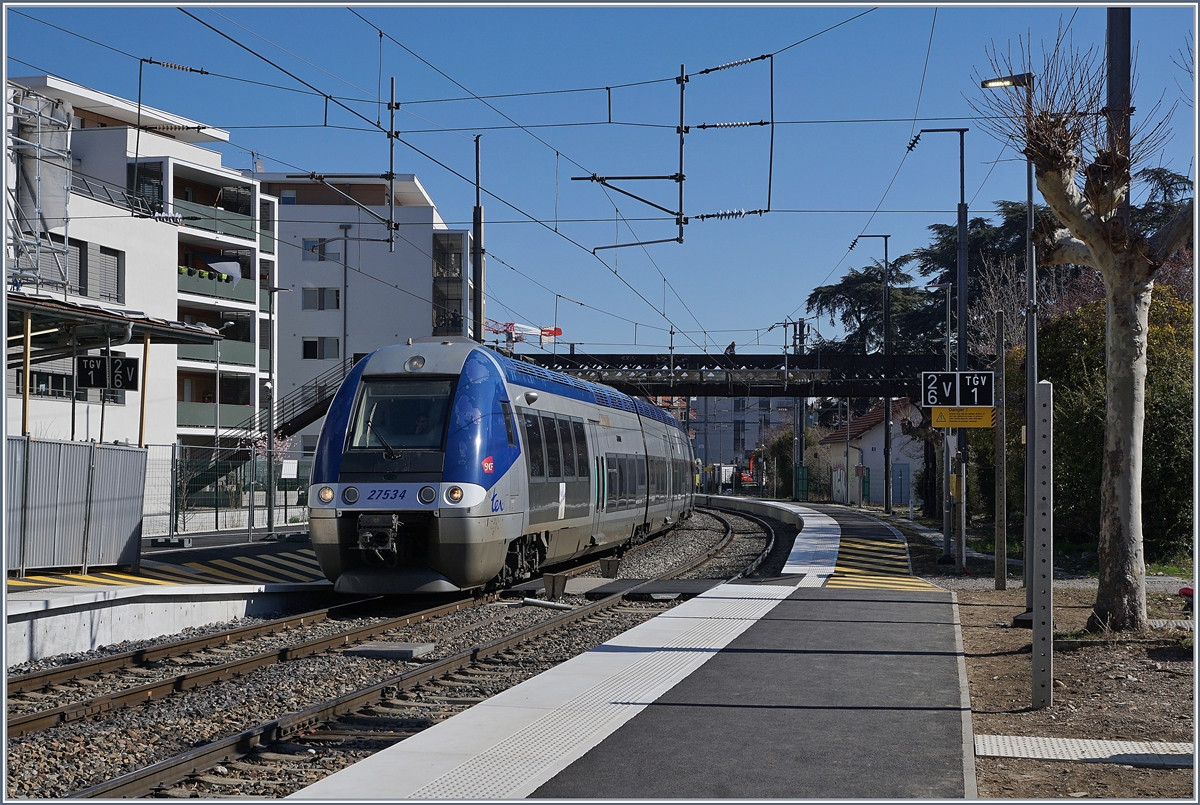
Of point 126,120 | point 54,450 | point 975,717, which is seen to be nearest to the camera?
point 975,717

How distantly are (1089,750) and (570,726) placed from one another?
11.6 ft

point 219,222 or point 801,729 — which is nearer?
point 801,729

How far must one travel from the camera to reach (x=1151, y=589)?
18.0 meters

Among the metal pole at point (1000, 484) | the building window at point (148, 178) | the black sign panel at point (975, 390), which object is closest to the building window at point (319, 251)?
the building window at point (148, 178)

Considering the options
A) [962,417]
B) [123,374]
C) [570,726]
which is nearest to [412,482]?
[570,726]

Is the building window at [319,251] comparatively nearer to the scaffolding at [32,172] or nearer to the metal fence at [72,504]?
the scaffolding at [32,172]

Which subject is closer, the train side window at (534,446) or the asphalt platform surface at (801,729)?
the asphalt platform surface at (801,729)

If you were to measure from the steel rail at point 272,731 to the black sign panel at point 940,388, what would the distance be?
30.1ft

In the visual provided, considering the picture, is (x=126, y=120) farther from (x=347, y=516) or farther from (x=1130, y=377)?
(x=1130, y=377)

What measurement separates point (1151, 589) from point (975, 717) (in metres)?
10.6

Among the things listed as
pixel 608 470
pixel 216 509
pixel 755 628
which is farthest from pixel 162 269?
pixel 755 628

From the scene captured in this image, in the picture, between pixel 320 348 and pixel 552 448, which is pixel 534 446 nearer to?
pixel 552 448

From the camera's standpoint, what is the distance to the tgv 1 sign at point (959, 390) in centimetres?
1936

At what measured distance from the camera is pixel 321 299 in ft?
211
